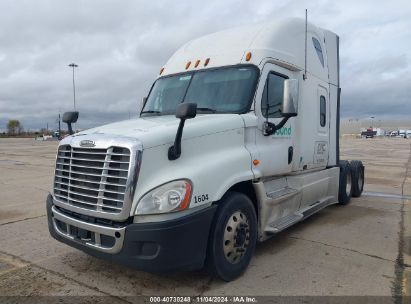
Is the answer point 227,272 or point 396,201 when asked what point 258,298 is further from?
point 396,201

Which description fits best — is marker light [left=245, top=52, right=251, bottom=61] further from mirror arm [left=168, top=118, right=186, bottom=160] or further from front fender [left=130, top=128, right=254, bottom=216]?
mirror arm [left=168, top=118, right=186, bottom=160]

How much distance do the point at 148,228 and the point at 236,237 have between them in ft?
3.99

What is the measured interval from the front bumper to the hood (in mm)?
810

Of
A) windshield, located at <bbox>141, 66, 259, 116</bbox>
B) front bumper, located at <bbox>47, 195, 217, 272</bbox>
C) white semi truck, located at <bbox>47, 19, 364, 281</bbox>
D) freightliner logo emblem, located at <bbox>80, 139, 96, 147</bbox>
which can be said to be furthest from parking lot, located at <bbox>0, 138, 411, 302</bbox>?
windshield, located at <bbox>141, 66, 259, 116</bbox>

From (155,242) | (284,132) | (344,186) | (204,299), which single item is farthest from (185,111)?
(344,186)

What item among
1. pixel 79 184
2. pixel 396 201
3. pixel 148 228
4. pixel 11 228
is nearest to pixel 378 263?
pixel 148 228

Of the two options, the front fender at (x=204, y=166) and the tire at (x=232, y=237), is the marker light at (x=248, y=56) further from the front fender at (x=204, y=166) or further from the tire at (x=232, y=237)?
the tire at (x=232, y=237)

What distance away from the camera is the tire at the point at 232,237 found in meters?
4.10

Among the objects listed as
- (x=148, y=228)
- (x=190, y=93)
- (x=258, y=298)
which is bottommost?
(x=258, y=298)

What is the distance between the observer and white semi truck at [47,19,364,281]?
12.1 ft

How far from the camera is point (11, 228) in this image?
668 centimetres

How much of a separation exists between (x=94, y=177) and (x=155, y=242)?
946 mm

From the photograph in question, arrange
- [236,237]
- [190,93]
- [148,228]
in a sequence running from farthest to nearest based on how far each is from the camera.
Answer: [190,93], [236,237], [148,228]

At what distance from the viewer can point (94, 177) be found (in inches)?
155
